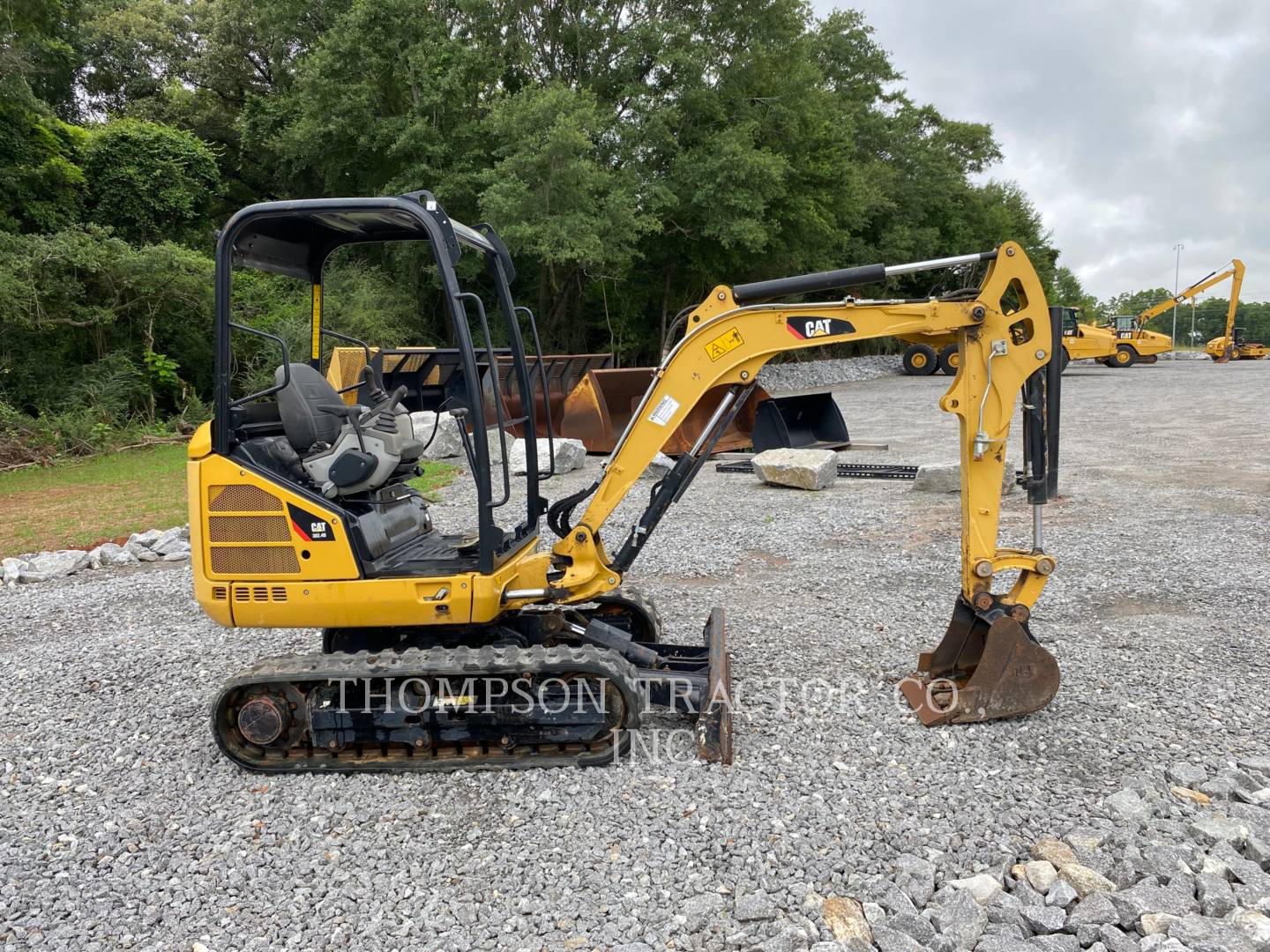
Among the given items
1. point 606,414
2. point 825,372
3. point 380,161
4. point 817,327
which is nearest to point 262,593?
point 817,327

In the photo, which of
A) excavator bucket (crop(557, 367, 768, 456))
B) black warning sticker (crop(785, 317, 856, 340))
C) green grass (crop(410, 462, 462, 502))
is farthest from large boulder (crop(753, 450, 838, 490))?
black warning sticker (crop(785, 317, 856, 340))

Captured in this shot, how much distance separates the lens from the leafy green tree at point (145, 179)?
1947 centimetres

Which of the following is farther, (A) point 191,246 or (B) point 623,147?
(B) point 623,147

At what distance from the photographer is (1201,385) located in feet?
80.8

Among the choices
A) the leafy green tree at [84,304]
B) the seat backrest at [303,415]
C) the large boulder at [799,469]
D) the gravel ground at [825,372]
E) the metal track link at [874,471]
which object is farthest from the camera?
the gravel ground at [825,372]

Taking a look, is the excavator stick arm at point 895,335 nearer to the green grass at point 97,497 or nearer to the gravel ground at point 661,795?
the gravel ground at point 661,795

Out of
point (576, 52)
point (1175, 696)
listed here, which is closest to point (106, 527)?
point (1175, 696)

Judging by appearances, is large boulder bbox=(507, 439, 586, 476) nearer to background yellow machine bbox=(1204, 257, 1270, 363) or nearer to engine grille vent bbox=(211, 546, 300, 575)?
engine grille vent bbox=(211, 546, 300, 575)

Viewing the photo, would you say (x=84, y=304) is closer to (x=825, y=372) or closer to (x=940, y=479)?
(x=940, y=479)

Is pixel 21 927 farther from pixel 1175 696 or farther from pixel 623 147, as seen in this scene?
pixel 623 147

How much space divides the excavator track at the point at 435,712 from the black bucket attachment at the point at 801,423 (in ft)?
31.6

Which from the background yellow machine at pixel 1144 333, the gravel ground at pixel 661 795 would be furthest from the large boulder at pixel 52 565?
the background yellow machine at pixel 1144 333

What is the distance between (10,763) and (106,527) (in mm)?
6067

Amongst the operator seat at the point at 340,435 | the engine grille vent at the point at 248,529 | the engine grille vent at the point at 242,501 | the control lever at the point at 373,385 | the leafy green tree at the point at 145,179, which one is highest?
the leafy green tree at the point at 145,179
